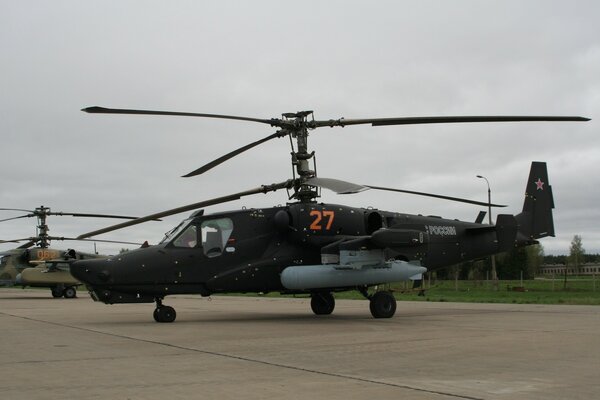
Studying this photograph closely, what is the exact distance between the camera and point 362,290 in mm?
16328

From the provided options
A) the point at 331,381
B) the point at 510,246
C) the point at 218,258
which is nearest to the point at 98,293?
the point at 218,258

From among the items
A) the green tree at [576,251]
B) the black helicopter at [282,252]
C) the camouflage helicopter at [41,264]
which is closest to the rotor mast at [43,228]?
the camouflage helicopter at [41,264]

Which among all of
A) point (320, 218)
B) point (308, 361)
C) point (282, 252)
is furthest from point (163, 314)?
point (308, 361)

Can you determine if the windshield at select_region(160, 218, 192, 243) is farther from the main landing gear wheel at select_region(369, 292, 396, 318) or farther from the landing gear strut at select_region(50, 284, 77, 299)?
the landing gear strut at select_region(50, 284, 77, 299)

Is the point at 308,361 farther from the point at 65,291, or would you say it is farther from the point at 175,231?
the point at 65,291

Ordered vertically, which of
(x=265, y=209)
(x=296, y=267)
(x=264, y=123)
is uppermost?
(x=264, y=123)

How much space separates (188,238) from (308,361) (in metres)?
7.69

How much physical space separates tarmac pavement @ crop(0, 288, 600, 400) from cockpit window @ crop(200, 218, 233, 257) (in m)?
2.20

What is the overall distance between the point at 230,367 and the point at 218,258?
25.4ft

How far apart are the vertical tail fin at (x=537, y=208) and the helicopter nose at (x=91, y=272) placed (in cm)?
1192

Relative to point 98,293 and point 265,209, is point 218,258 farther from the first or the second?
point 98,293

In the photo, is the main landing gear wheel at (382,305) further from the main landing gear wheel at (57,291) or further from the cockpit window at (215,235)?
the main landing gear wheel at (57,291)

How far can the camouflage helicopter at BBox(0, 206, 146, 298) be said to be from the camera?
113 feet

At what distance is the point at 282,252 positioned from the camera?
15.8 m
